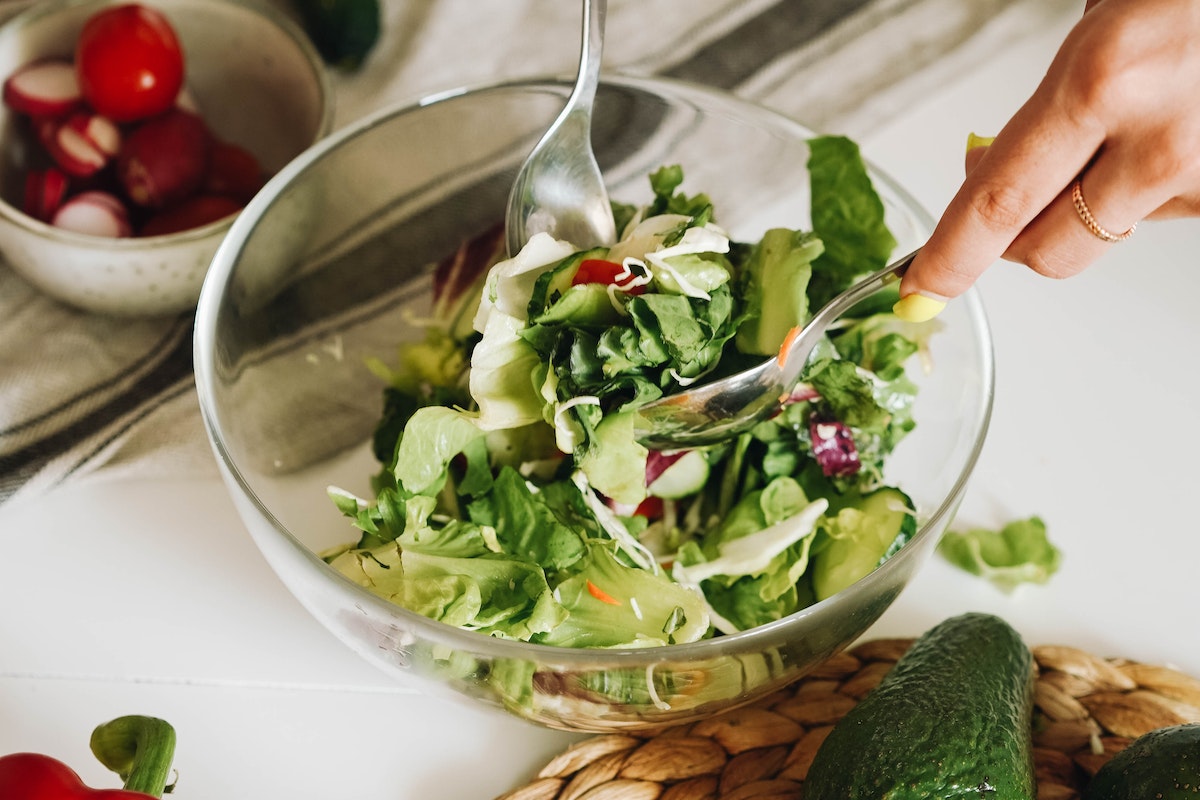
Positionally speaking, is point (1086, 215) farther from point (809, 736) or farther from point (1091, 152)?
point (809, 736)

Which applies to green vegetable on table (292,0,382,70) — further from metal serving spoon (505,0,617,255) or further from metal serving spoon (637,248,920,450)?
metal serving spoon (637,248,920,450)

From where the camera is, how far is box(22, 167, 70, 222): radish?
1204 mm

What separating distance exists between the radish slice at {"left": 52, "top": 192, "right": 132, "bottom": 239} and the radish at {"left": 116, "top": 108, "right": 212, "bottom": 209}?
0.04 meters

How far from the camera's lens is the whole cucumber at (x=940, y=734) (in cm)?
77

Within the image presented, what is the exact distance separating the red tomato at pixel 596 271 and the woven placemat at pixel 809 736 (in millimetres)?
383

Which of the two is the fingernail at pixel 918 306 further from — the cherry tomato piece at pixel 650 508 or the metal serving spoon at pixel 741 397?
the cherry tomato piece at pixel 650 508

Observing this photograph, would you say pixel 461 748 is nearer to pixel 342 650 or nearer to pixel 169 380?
pixel 342 650

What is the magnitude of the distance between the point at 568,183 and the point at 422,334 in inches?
11.9

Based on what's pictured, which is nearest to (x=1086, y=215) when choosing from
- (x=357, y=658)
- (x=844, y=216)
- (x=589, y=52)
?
(x=844, y=216)

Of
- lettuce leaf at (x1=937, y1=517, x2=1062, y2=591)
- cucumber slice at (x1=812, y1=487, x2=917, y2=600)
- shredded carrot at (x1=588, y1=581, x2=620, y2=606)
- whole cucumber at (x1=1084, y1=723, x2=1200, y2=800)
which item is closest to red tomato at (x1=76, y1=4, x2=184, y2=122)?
shredded carrot at (x1=588, y1=581, x2=620, y2=606)

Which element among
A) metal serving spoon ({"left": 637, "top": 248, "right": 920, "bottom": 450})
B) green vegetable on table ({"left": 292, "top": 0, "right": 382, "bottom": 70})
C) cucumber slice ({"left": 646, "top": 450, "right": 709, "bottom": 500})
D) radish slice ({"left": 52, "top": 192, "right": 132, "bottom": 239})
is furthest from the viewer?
green vegetable on table ({"left": 292, "top": 0, "right": 382, "bottom": 70})

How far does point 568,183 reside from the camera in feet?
3.31

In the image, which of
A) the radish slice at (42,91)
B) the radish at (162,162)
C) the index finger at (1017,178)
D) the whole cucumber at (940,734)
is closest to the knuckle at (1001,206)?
the index finger at (1017,178)

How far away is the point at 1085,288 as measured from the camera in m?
1.29
